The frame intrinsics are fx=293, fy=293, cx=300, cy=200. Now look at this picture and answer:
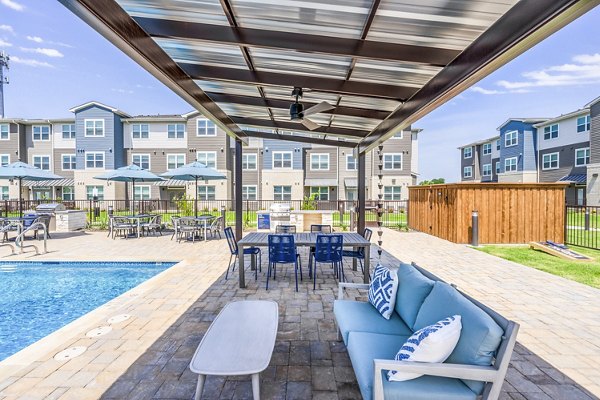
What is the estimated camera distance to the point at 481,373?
1.76m

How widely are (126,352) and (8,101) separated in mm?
79518

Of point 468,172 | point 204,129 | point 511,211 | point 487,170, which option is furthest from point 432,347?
point 468,172

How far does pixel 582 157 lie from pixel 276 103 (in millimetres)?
25828

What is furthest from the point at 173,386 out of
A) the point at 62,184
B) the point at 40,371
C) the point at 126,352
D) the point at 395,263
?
the point at 62,184

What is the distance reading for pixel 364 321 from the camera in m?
2.78

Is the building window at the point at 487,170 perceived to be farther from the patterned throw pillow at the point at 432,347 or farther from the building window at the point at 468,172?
the patterned throw pillow at the point at 432,347

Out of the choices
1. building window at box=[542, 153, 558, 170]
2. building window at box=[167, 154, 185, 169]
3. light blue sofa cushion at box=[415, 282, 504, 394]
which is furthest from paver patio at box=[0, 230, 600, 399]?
building window at box=[542, 153, 558, 170]

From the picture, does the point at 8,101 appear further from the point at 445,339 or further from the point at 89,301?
the point at 445,339

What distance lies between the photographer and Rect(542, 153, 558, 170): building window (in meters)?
23.3

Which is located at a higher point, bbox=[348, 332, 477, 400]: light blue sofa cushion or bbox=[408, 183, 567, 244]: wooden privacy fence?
bbox=[408, 183, 567, 244]: wooden privacy fence

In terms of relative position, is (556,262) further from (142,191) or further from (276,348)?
(142,191)

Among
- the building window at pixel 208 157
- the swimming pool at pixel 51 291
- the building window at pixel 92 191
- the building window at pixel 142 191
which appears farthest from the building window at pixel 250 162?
the swimming pool at pixel 51 291

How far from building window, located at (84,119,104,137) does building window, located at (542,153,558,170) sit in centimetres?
3539

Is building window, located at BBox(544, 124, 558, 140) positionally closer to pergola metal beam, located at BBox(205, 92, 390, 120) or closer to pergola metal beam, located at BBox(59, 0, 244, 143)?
pergola metal beam, located at BBox(205, 92, 390, 120)
